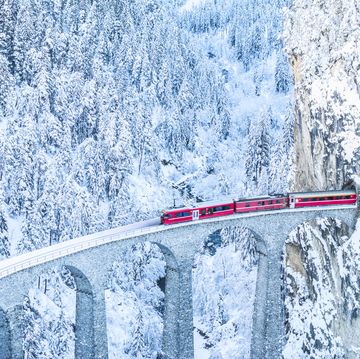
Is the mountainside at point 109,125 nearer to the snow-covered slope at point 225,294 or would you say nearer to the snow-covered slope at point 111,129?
the snow-covered slope at point 111,129

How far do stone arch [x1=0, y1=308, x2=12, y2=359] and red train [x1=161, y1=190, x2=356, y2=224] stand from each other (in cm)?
1477

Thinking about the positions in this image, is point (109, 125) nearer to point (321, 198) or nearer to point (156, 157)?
point (156, 157)

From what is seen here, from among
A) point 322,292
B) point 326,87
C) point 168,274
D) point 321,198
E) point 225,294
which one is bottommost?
point 322,292

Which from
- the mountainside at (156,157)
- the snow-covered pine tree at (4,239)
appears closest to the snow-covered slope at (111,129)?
the snow-covered pine tree at (4,239)

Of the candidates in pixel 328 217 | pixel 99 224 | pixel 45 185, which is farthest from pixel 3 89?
pixel 328 217

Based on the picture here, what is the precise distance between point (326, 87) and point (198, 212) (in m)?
19.5

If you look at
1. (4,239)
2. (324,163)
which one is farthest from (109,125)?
(324,163)

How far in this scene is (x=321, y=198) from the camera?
50.0 meters

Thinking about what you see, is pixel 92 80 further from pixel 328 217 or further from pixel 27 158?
pixel 328 217

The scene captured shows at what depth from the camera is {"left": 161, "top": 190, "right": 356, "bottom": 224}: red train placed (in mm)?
45312

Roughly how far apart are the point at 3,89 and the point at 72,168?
53.5 ft

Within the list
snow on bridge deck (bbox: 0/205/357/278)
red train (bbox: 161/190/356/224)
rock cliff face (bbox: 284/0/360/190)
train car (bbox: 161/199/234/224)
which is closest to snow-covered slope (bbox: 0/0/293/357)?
rock cliff face (bbox: 284/0/360/190)

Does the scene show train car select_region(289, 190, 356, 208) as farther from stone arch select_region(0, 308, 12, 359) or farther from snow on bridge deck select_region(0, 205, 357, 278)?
stone arch select_region(0, 308, 12, 359)

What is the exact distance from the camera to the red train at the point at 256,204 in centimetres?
4531
